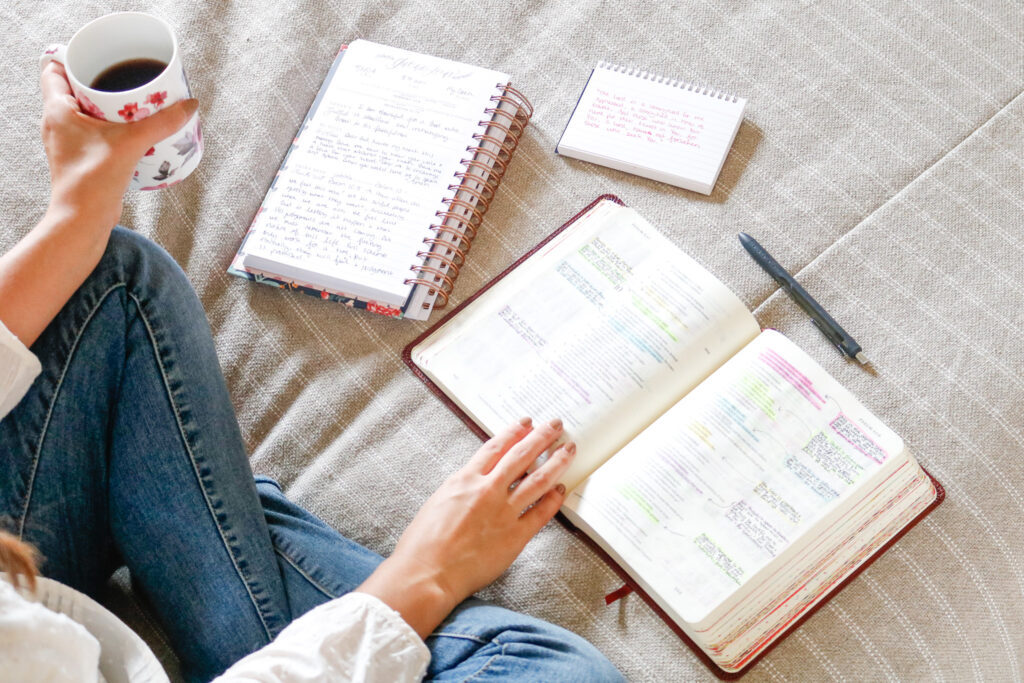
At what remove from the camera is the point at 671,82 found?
1027mm

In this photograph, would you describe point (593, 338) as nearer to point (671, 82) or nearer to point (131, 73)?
point (671, 82)

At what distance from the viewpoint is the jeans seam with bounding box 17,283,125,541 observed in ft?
2.56

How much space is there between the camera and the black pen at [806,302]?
872 millimetres

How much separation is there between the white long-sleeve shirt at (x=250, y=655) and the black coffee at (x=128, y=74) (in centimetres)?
21

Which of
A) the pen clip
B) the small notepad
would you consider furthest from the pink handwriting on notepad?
the pen clip

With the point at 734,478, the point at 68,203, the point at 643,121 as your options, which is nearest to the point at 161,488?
the point at 68,203

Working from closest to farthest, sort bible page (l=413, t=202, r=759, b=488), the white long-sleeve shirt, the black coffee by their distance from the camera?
the white long-sleeve shirt
the black coffee
bible page (l=413, t=202, r=759, b=488)

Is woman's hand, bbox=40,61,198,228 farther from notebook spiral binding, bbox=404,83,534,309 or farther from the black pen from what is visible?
the black pen

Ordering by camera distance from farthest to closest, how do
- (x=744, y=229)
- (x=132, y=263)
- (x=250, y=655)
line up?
(x=744, y=229) → (x=132, y=263) → (x=250, y=655)

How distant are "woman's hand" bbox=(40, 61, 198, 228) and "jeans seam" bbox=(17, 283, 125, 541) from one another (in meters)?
0.07

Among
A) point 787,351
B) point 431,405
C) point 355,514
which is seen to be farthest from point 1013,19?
point 355,514

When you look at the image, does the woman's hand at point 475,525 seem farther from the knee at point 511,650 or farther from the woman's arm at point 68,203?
the woman's arm at point 68,203

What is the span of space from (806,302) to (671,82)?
0.30m

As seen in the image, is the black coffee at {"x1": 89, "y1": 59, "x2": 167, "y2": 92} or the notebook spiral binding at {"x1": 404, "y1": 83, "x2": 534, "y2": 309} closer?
the black coffee at {"x1": 89, "y1": 59, "x2": 167, "y2": 92}
